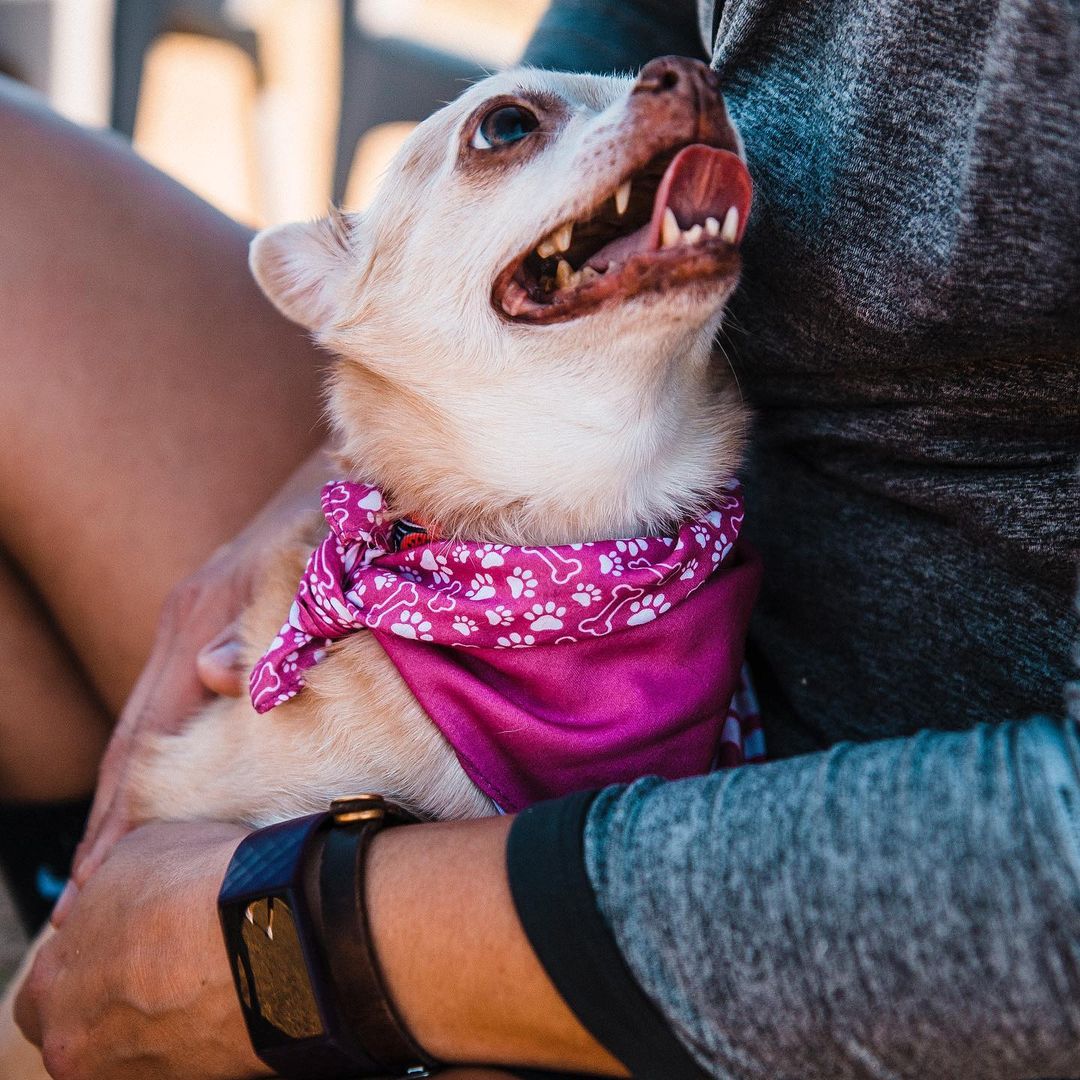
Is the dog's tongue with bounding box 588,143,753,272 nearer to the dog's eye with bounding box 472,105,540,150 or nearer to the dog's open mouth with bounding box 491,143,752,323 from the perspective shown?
the dog's open mouth with bounding box 491,143,752,323

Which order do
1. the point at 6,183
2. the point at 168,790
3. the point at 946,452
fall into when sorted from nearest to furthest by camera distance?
the point at 946,452, the point at 168,790, the point at 6,183

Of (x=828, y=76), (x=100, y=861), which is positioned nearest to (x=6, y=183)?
(x=100, y=861)

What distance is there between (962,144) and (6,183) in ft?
5.41

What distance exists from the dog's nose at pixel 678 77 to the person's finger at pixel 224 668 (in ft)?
3.46

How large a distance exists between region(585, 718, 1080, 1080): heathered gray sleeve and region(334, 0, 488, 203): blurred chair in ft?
12.2

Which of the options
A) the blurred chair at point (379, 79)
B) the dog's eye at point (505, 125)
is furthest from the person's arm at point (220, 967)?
the blurred chair at point (379, 79)

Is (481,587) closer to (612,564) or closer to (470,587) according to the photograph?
(470,587)

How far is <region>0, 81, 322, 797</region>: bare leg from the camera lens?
1.82 metres

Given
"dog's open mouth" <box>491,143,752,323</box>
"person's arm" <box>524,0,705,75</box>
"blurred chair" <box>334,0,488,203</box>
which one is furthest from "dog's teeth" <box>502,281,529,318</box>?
"blurred chair" <box>334,0,488,203</box>

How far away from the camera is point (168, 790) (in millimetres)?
1614

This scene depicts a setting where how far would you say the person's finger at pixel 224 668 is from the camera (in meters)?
1.65

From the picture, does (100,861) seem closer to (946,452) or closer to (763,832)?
(763,832)

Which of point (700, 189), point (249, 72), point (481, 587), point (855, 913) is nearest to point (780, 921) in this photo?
point (855, 913)

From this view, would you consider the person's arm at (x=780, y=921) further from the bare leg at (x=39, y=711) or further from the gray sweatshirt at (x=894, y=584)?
the bare leg at (x=39, y=711)
